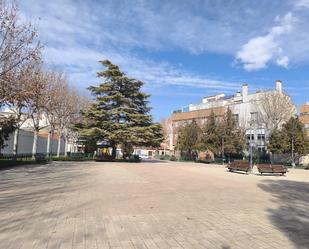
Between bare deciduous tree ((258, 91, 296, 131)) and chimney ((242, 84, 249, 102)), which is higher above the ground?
chimney ((242, 84, 249, 102))

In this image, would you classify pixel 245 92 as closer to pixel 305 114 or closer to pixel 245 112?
pixel 245 112

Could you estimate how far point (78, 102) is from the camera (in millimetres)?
43438

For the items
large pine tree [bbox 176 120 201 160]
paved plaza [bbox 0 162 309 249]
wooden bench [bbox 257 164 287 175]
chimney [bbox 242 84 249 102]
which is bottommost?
paved plaza [bbox 0 162 309 249]

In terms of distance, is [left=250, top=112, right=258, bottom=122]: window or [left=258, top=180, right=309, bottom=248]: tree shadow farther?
[left=250, top=112, right=258, bottom=122]: window

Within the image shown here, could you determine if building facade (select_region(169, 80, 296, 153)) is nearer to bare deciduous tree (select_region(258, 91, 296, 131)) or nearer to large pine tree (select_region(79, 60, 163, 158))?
bare deciduous tree (select_region(258, 91, 296, 131))

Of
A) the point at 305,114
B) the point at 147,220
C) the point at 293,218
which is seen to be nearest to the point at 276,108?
the point at 305,114

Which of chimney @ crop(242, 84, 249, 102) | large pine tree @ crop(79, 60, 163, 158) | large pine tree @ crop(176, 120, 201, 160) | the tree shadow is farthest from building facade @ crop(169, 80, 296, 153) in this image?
the tree shadow

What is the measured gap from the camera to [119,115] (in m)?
41.8

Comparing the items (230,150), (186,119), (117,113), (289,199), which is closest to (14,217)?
(289,199)

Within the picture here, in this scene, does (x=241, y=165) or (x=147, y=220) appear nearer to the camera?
(x=147, y=220)

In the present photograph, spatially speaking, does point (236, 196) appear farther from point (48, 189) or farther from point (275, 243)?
point (48, 189)

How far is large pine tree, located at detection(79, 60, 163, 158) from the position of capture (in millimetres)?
39719

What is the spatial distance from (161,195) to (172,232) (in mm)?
5129

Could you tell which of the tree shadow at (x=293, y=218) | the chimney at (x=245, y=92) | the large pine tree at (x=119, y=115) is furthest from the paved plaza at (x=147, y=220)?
the chimney at (x=245, y=92)
